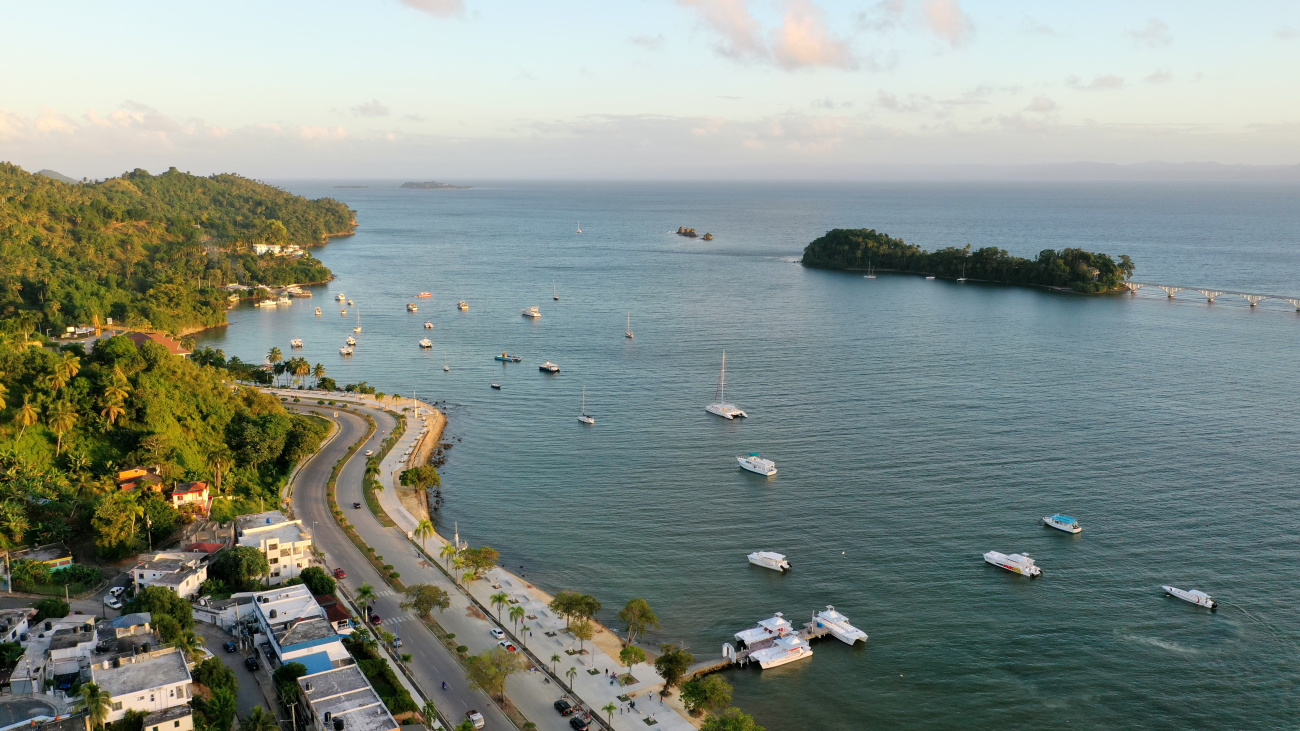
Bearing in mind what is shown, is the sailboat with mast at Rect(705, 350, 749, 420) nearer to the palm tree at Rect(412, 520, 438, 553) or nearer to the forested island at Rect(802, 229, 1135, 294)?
the palm tree at Rect(412, 520, 438, 553)

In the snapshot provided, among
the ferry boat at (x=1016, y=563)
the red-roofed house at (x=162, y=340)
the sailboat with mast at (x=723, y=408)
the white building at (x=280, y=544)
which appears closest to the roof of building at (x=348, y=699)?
the white building at (x=280, y=544)

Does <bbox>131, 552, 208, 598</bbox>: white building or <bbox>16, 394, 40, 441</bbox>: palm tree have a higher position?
<bbox>16, 394, 40, 441</bbox>: palm tree

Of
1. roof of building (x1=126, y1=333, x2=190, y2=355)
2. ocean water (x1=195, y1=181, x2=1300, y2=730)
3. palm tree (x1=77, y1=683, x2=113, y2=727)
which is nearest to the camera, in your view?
palm tree (x1=77, y1=683, x2=113, y2=727)

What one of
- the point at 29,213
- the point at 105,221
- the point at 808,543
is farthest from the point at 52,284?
the point at 808,543

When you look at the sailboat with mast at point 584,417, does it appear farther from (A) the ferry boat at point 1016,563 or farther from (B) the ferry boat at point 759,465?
(A) the ferry boat at point 1016,563

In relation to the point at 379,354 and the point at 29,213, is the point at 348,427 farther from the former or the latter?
the point at 29,213

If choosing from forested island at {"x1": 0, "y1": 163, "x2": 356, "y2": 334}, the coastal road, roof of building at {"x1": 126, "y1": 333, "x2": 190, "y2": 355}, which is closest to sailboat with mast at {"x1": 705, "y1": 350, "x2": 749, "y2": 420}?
the coastal road
